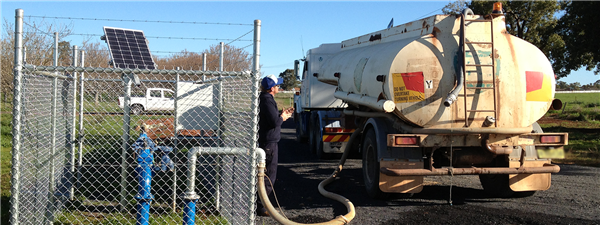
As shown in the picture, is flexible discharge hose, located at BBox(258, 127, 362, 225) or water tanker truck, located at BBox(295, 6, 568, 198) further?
water tanker truck, located at BBox(295, 6, 568, 198)

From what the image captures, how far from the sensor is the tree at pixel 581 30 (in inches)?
634

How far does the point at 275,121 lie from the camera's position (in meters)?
5.61

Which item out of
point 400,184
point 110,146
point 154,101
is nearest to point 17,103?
point 400,184

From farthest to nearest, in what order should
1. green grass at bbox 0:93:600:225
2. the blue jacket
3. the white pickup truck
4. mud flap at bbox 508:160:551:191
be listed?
mud flap at bbox 508:160:551:191 → the white pickup truck → the blue jacket → green grass at bbox 0:93:600:225

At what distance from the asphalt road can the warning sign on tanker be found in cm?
144

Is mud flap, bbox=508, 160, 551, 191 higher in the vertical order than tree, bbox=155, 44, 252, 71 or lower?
lower

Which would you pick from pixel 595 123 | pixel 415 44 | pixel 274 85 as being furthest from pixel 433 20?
pixel 595 123

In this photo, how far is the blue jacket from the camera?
564 centimetres

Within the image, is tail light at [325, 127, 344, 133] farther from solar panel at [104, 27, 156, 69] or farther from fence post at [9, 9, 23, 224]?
fence post at [9, 9, 23, 224]

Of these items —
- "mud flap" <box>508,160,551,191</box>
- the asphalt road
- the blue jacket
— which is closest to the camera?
the blue jacket

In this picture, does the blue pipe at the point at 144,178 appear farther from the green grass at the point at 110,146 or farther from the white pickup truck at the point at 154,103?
the white pickup truck at the point at 154,103

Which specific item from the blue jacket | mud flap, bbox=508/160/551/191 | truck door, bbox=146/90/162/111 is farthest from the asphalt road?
truck door, bbox=146/90/162/111

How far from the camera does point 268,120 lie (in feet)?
18.6

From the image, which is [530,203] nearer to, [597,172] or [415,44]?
[415,44]
